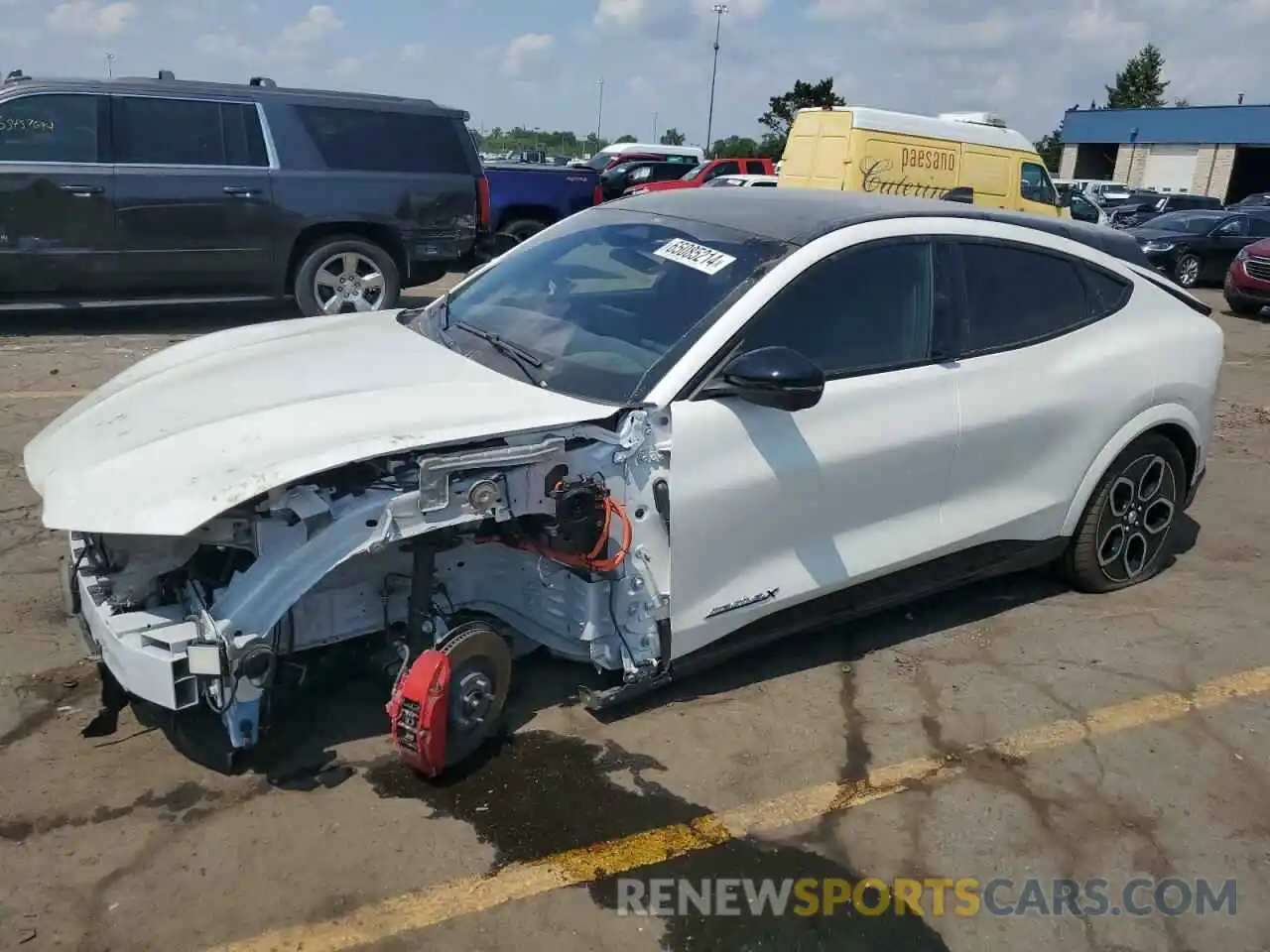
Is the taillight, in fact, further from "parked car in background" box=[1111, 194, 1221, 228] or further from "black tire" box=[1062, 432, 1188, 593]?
"parked car in background" box=[1111, 194, 1221, 228]

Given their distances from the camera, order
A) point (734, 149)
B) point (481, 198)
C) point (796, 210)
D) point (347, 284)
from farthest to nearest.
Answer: point (734, 149)
point (481, 198)
point (347, 284)
point (796, 210)

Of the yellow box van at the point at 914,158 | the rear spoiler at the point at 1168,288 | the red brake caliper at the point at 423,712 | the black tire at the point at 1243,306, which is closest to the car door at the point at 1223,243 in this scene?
the black tire at the point at 1243,306

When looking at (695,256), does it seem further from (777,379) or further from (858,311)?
(777,379)

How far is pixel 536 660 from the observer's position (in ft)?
13.0

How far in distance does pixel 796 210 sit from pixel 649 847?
7.69 ft

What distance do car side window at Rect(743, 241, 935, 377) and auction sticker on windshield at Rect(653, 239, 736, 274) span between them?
0.91ft

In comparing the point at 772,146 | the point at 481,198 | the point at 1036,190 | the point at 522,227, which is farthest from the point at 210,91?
the point at 772,146

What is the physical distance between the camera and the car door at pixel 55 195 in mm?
8672

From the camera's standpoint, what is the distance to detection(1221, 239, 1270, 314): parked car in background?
589 inches

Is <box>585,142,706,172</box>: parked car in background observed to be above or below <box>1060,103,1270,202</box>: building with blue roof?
below

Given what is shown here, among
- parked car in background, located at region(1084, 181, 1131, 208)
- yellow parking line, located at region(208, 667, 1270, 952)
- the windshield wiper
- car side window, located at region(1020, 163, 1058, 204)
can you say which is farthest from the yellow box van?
parked car in background, located at region(1084, 181, 1131, 208)

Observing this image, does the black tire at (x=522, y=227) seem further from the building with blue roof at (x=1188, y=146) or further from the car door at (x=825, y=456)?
the building with blue roof at (x=1188, y=146)

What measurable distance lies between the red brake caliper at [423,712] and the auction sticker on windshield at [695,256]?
1607 mm

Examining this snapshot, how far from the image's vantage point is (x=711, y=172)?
74.3ft
